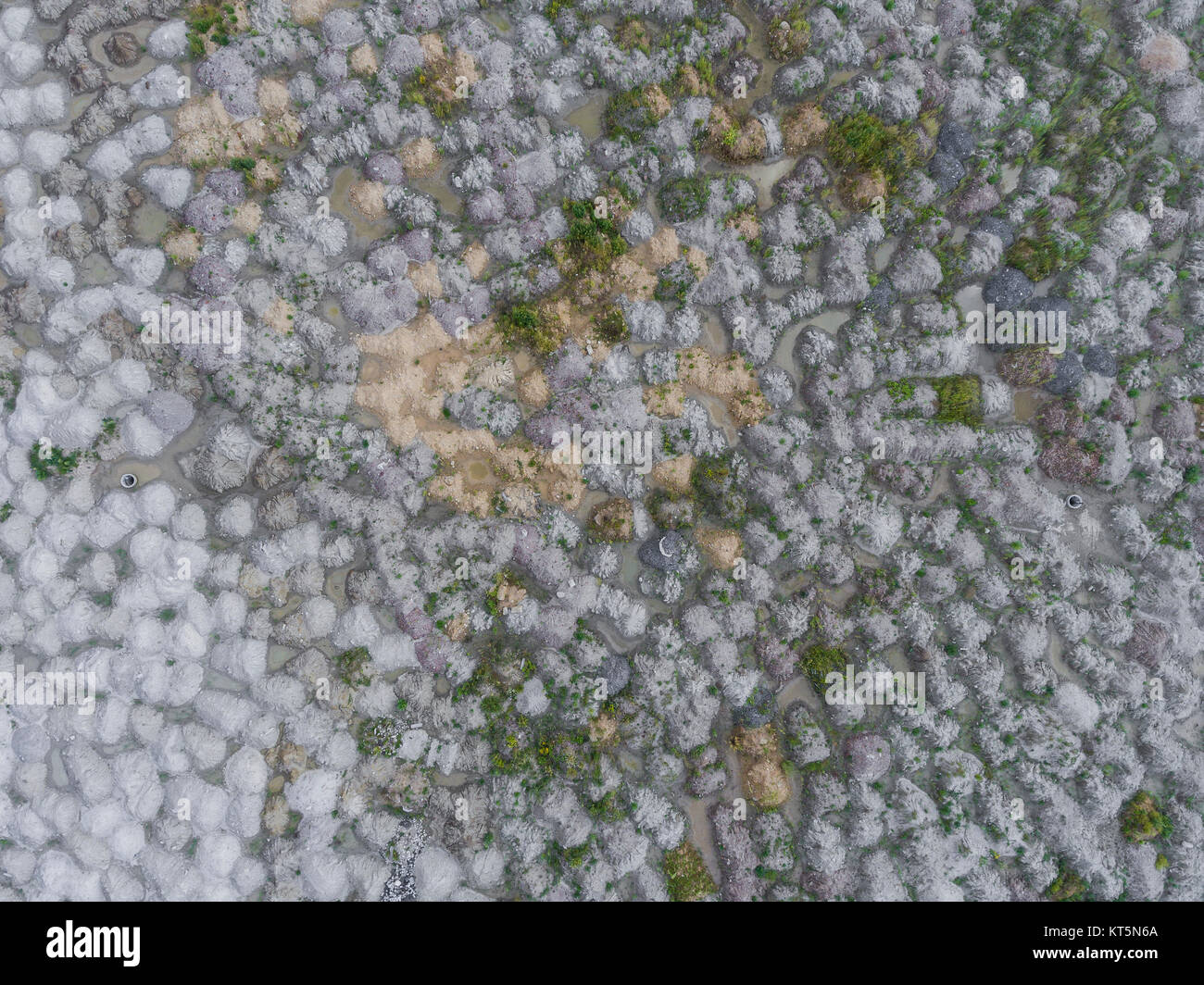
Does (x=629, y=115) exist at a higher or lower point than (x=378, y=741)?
higher

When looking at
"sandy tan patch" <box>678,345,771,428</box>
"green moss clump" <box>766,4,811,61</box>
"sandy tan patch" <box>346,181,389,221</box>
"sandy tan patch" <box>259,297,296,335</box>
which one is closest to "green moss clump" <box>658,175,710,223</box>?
"sandy tan patch" <box>678,345,771,428</box>

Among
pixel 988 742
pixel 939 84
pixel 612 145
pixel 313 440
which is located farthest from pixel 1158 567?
pixel 313 440

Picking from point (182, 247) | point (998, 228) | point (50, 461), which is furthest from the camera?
point (998, 228)

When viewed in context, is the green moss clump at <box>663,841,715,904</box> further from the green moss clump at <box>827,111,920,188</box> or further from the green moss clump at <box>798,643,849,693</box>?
the green moss clump at <box>827,111,920,188</box>

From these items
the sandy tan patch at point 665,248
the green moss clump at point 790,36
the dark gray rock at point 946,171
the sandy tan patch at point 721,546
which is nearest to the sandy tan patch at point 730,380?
the sandy tan patch at point 665,248

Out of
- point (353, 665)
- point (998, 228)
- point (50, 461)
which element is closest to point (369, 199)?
point (50, 461)

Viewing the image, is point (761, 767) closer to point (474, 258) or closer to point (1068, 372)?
point (1068, 372)

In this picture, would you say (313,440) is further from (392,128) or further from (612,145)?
(612,145)
